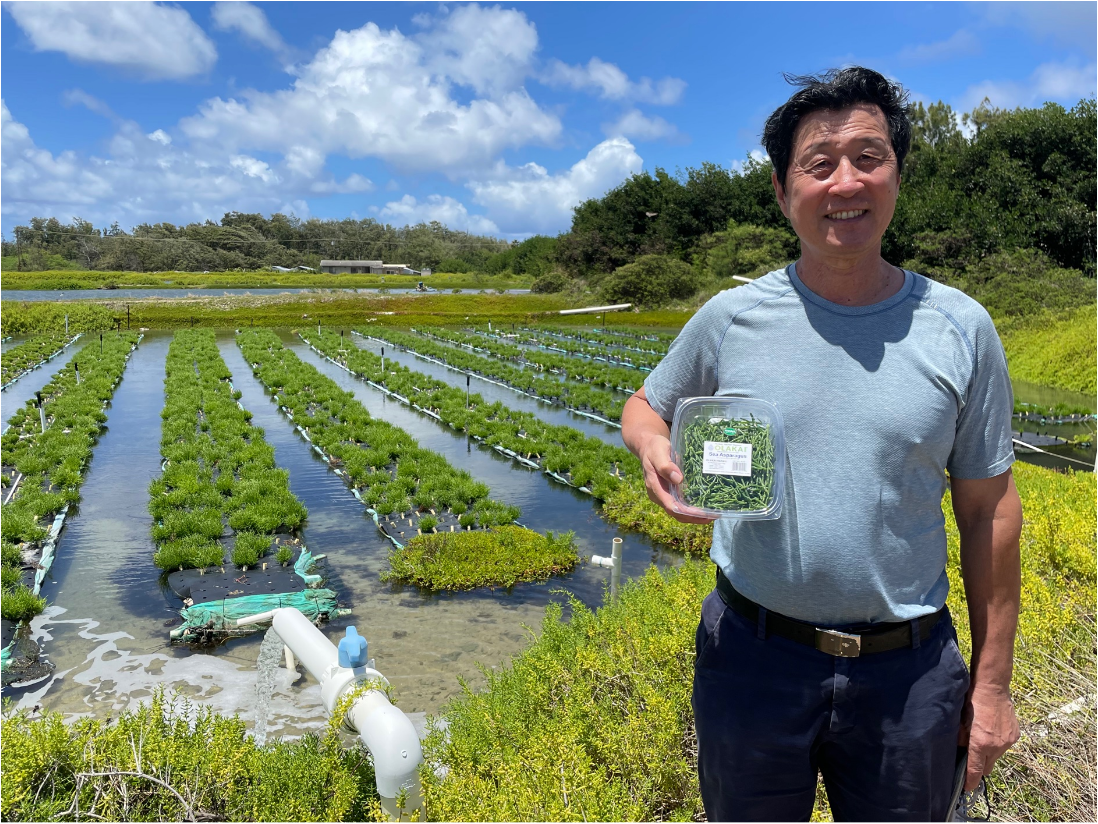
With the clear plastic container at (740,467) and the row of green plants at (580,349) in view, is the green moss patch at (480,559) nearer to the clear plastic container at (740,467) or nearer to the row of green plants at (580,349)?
the clear plastic container at (740,467)

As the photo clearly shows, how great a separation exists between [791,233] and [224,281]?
129 ft

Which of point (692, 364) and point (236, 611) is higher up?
point (692, 364)

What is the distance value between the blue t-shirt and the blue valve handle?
1.96 meters

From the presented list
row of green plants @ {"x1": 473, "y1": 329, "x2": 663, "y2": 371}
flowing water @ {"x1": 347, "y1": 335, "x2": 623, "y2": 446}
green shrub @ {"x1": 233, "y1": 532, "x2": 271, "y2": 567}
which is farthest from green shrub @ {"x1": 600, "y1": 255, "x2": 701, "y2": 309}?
green shrub @ {"x1": 233, "y1": 532, "x2": 271, "y2": 567}

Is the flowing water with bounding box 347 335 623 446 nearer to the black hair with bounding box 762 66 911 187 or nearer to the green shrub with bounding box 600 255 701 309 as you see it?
the black hair with bounding box 762 66 911 187

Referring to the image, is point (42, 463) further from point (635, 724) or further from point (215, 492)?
point (635, 724)

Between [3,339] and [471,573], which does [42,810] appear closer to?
[471,573]

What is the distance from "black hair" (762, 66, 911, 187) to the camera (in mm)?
1561

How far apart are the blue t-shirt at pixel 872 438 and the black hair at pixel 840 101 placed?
1.07 ft

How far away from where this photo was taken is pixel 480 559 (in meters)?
6.63

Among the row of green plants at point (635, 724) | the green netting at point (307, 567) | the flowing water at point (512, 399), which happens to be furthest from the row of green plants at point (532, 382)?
the row of green plants at point (635, 724)

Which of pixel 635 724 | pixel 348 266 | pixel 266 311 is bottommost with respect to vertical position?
pixel 266 311

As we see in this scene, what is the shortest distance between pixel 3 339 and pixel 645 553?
27.5 metres

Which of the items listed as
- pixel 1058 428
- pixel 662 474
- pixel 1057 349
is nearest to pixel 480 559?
pixel 662 474
